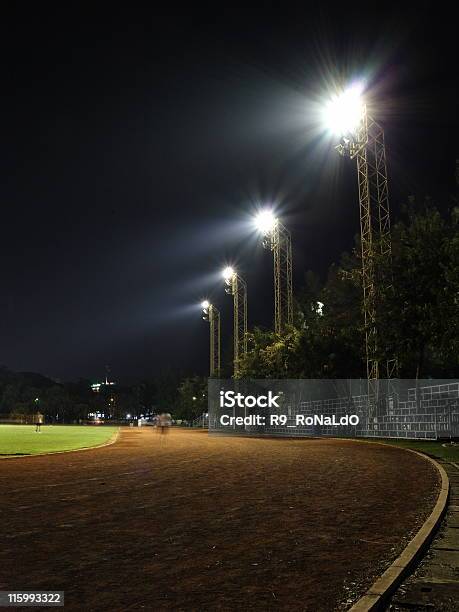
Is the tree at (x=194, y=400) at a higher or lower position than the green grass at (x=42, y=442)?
higher

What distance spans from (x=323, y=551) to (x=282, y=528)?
4.95 ft

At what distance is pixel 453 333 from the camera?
999 inches

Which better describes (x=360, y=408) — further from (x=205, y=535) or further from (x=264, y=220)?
(x=205, y=535)

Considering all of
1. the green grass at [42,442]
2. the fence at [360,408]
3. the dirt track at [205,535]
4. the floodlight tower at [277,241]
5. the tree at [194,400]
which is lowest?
the dirt track at [205,535]

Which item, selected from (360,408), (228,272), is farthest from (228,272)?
(360,408)

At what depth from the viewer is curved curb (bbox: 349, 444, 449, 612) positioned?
498cm

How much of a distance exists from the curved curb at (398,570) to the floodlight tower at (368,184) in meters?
23.9

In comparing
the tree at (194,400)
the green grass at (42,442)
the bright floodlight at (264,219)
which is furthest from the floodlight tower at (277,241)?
the tree at (194,400)

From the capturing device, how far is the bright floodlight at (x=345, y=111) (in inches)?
1309

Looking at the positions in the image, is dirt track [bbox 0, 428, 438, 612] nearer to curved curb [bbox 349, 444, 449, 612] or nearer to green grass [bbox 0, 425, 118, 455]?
curved curb [bbox 349, 444, 449, 612]

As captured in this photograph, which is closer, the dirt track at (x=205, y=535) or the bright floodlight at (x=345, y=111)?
the dirt track at (x=205, y=535)

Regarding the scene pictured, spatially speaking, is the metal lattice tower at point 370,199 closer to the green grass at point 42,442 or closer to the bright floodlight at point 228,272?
the green grass at point 42,442

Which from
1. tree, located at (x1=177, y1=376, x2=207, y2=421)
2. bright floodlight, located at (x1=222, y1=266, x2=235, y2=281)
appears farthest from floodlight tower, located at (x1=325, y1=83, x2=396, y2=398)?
tree, located at (x1=177, y1=376, x2=207, y2=421)

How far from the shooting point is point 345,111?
34.2 meters
